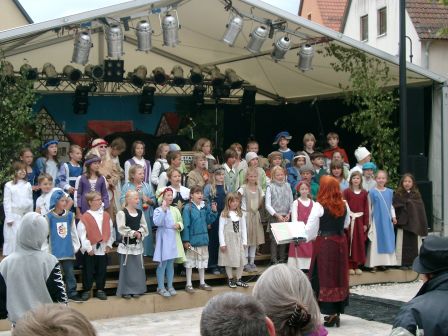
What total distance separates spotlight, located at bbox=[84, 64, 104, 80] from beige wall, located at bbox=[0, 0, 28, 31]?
66.1 ft

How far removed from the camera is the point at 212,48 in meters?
14.3

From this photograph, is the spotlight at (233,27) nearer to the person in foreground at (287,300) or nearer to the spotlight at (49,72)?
the spotlight at (49,72)

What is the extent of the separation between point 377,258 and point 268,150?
19.4 ft

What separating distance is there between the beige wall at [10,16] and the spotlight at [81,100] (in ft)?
62.4

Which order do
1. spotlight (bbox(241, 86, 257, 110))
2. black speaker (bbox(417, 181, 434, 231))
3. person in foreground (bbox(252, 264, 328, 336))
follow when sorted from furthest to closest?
spotlight (bbox(241, 86, 257, 110)), black speaker (bbox(417, 181, 434, 231)), person in foreground (bbox(252, 264, 328, 336))

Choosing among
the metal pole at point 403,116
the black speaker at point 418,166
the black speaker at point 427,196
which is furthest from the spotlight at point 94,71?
the black speaker at point 427,196

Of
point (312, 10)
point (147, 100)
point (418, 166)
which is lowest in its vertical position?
point (418, 166)

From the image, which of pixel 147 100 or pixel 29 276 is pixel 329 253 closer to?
pixel 29 276

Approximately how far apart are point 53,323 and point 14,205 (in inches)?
299

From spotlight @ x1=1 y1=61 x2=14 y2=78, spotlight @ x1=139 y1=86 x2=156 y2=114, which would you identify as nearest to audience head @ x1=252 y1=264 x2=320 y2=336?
spotlight @ x1=1 y1=61 x2=14 y2=78

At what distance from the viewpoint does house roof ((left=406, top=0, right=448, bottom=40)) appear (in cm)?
2419

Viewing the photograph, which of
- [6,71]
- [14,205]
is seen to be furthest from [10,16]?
[14,205]

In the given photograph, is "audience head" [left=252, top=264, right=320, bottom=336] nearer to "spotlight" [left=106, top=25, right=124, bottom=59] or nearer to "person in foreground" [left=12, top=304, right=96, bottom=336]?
"person in foreground" [left=12, top=304, right=96, bottom=336]

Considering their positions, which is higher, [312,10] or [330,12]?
[312,10]
